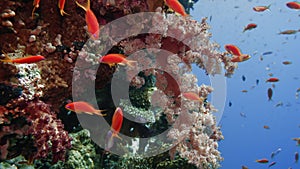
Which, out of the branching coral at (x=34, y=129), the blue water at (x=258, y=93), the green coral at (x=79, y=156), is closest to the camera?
the branching coral at (x=34, y=129)

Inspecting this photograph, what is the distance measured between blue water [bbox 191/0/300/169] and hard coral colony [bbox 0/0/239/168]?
213ft

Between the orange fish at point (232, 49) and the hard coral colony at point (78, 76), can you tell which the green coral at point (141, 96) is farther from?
the orange fish at point (232, 49)

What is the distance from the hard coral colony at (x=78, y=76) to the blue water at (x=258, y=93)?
2559 inches

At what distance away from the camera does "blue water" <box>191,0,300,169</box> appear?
222 feet

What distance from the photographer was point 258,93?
74.1 metres

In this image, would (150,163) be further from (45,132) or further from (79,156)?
(45,132)

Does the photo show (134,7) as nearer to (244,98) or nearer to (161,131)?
(161,131)

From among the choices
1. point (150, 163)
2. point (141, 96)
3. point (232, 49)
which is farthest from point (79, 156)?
point (232, 49)

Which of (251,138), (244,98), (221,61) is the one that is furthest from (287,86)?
(221,61)

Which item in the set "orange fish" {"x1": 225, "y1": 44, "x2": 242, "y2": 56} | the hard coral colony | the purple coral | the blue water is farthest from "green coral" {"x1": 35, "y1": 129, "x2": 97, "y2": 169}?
the blue water

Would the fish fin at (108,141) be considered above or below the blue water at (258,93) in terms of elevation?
below

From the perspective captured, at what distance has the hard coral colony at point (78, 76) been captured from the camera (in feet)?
10.1

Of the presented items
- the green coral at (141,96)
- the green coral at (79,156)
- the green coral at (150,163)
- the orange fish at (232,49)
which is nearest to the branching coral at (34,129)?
the green coral at (79,156)

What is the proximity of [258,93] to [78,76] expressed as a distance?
77018mm
